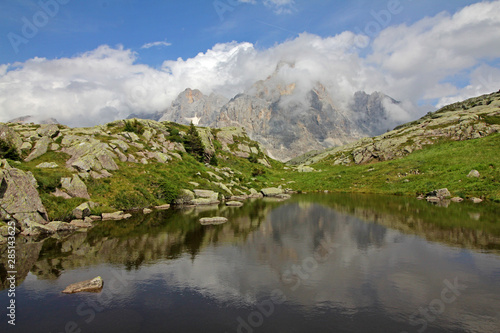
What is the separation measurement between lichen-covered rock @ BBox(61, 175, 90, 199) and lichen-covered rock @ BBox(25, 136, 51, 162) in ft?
51.0

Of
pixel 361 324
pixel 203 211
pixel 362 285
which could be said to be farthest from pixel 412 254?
pixel 203 211

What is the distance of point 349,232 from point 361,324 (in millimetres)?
25072

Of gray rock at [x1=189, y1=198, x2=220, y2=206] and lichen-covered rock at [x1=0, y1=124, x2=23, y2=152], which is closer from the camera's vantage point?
lichen-covered rock at [x1=0, y1=124, x2=23, y2=152]

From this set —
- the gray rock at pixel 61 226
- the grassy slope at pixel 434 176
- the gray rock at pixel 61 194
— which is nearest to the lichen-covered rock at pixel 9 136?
the gray rock at pixel 61 194

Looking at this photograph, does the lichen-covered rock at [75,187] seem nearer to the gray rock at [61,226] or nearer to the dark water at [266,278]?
the gray rock at [61,226]

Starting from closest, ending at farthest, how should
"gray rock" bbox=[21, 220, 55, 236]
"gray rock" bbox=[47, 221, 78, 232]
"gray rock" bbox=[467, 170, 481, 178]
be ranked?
1. "gray rock" bbox=[21, 220, 55, 236]
2. "gray rock" bbox=[47, 221, 78, 232]
3. "gray rock" bbox=[467, 170, 481, 178]

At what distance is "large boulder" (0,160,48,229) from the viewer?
121 feet

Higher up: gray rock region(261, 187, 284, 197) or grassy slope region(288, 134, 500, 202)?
grassy slope region(288, 134, 500, 202)

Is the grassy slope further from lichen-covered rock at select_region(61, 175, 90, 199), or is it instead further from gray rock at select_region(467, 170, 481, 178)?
lichen-covered rock at select_region(61, 175, 90, 199)

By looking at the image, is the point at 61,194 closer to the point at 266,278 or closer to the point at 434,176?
the point at 266,278

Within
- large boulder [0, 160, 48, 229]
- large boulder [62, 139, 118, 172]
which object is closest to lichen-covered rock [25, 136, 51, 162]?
large boulder [62, 139, 118, 172]

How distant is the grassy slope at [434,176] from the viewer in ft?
224

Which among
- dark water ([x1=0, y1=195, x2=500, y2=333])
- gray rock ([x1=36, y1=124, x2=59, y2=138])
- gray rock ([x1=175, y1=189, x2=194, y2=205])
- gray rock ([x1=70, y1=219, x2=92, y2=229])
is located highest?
gray rock ([x1=36, y1=124, x2=59, y2=138])

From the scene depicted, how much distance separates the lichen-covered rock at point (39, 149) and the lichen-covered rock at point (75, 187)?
51.0ft
